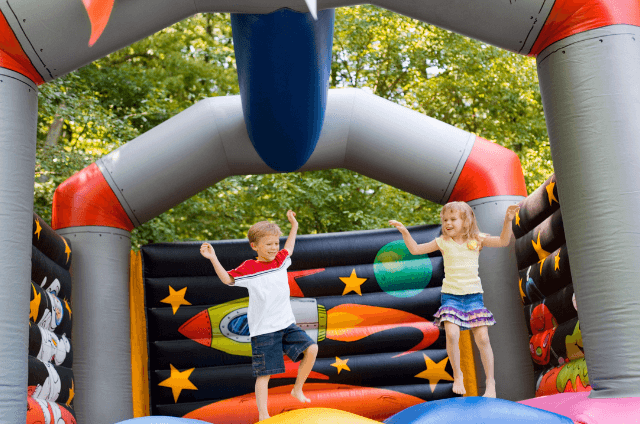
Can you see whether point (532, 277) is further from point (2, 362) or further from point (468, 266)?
point (2, 362)

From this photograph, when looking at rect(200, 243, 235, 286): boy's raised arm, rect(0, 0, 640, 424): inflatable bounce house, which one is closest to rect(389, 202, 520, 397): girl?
rect(0, 0, 640, 424): inflatable bounce house

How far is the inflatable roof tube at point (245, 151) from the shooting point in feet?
14.0

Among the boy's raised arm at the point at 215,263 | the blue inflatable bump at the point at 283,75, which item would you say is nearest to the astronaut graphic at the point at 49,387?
the boy's raised arm at the point at 215,263

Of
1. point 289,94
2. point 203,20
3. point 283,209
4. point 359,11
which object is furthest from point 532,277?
point 203,20

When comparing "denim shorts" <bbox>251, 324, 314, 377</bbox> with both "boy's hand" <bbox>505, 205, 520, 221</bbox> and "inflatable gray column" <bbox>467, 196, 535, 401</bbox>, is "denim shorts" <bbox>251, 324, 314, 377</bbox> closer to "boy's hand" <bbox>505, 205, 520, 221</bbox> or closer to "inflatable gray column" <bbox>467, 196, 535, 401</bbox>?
"boy's hand" <bbox>505, 205, 520, 221</bbox>

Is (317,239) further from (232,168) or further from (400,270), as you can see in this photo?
(232,168)

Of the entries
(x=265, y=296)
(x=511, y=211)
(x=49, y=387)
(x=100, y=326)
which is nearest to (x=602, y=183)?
(x=511, y=211)

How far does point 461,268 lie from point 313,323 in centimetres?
144

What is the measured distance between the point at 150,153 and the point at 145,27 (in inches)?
67.5

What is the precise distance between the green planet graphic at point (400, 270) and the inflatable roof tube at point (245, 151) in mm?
475

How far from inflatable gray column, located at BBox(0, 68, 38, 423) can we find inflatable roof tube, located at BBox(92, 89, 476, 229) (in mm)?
1628

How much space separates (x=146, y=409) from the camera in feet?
14.5

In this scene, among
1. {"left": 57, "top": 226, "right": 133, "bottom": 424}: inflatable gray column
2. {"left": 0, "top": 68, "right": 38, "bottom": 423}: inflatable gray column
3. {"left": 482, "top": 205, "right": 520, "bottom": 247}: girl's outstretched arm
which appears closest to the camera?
{"left": 0, "top": 68, "right": 38, "bottom": 423}: inflatable gray column

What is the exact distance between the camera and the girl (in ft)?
10.8
